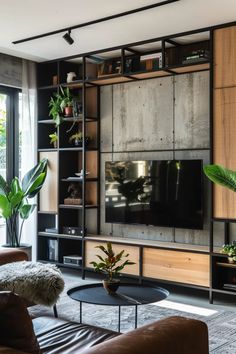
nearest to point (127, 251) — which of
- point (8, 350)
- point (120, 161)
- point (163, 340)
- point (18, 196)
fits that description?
point (120, 161)

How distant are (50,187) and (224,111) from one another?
259cm

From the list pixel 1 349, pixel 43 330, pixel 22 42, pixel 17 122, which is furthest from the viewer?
pixel 17 122

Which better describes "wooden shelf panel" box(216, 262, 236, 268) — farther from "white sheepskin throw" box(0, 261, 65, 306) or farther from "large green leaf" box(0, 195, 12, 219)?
"large green leaf" box(0, 195, 12, 219)

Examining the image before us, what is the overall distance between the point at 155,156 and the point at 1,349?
4034 millimetres

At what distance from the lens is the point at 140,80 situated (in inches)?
225

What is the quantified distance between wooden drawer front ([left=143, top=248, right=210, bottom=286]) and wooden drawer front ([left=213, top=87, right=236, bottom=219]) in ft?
1.72

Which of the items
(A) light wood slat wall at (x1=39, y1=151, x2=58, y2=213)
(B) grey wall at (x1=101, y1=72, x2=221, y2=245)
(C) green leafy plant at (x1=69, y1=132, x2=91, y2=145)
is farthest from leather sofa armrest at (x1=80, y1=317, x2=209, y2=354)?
(A) light wood slat wall at (x1=39, y1=151, x2=58, y2=213)

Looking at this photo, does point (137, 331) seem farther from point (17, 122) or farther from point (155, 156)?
point (17, 122)

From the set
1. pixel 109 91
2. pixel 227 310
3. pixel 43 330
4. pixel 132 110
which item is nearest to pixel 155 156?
pixel 132 110

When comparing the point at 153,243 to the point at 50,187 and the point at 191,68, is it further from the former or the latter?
the point at 191,68

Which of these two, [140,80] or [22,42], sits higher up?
[22,42]

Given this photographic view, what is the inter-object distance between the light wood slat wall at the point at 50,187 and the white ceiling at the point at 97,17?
54.7 inches

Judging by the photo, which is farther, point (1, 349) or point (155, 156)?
point (155, 156)

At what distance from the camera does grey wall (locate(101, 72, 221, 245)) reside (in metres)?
5.21
